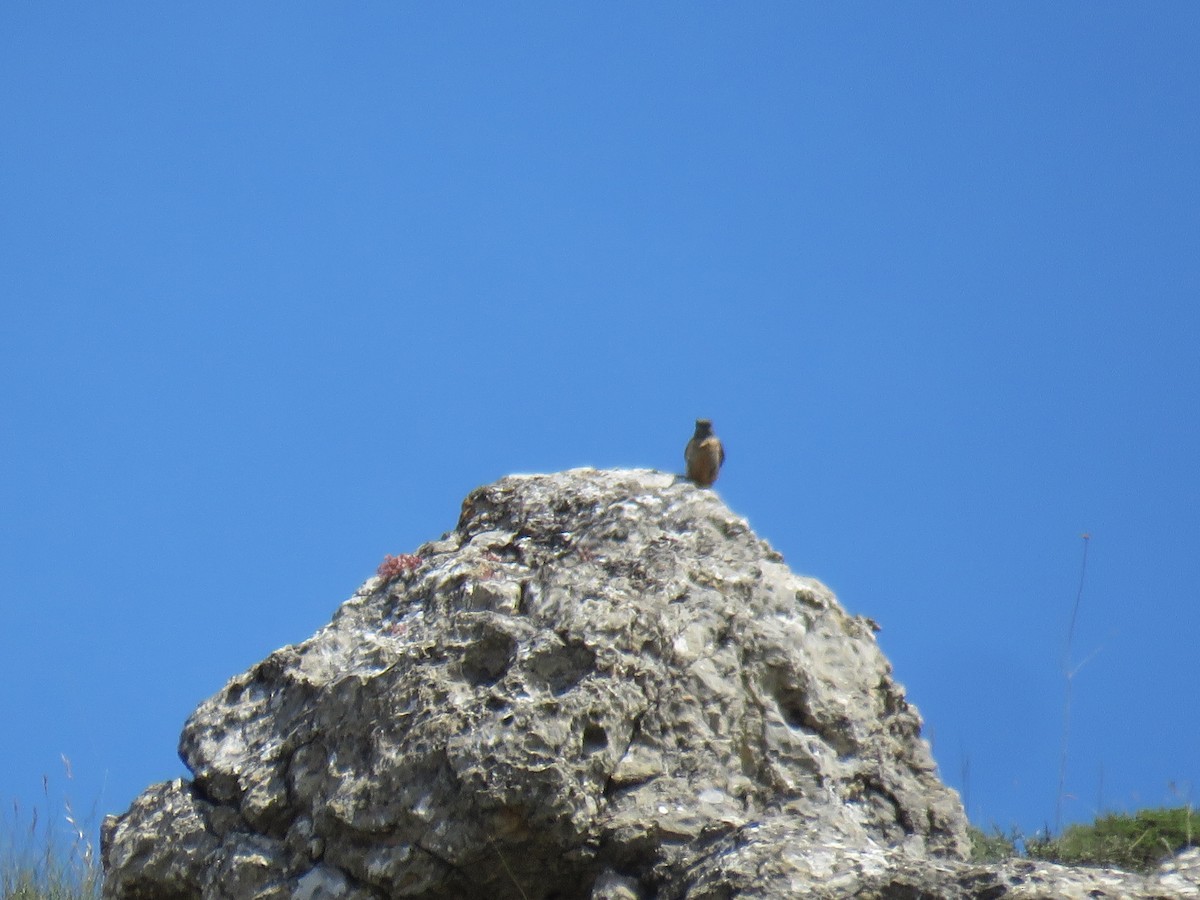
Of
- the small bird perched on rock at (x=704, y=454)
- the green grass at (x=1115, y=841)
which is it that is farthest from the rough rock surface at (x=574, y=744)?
the small bird perched on rock at (x=704, y=454)

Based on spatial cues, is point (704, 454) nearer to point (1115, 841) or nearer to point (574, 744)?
point (1115, 841)

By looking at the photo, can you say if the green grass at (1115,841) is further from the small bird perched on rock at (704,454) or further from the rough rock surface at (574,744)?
the small bird perched on rock at (704,454)

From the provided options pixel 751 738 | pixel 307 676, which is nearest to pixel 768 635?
pixel 751 738

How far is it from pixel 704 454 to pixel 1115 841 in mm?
3243

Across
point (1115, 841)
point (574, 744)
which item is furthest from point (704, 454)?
point (574, 744)

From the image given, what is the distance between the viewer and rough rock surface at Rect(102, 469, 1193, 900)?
4379 mm

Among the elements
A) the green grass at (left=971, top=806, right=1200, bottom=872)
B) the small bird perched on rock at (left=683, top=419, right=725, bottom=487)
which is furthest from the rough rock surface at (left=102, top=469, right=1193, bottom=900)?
the small bird perched on rock at (left=683, top=419, right=725, bottom=487)

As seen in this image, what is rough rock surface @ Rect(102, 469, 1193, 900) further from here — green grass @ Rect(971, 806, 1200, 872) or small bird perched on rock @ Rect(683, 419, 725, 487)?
small bird perched on rock @ Rect(683, 419, 725, 487)

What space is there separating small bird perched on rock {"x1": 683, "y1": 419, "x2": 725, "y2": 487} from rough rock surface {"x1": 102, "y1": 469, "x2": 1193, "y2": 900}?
3250mm

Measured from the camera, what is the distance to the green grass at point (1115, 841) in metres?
6.60

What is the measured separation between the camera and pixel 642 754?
462cm

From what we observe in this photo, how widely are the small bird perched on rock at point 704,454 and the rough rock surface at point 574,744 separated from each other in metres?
3.25

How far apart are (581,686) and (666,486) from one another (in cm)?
126

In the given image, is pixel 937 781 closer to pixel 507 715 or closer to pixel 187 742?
pixel 507 715
